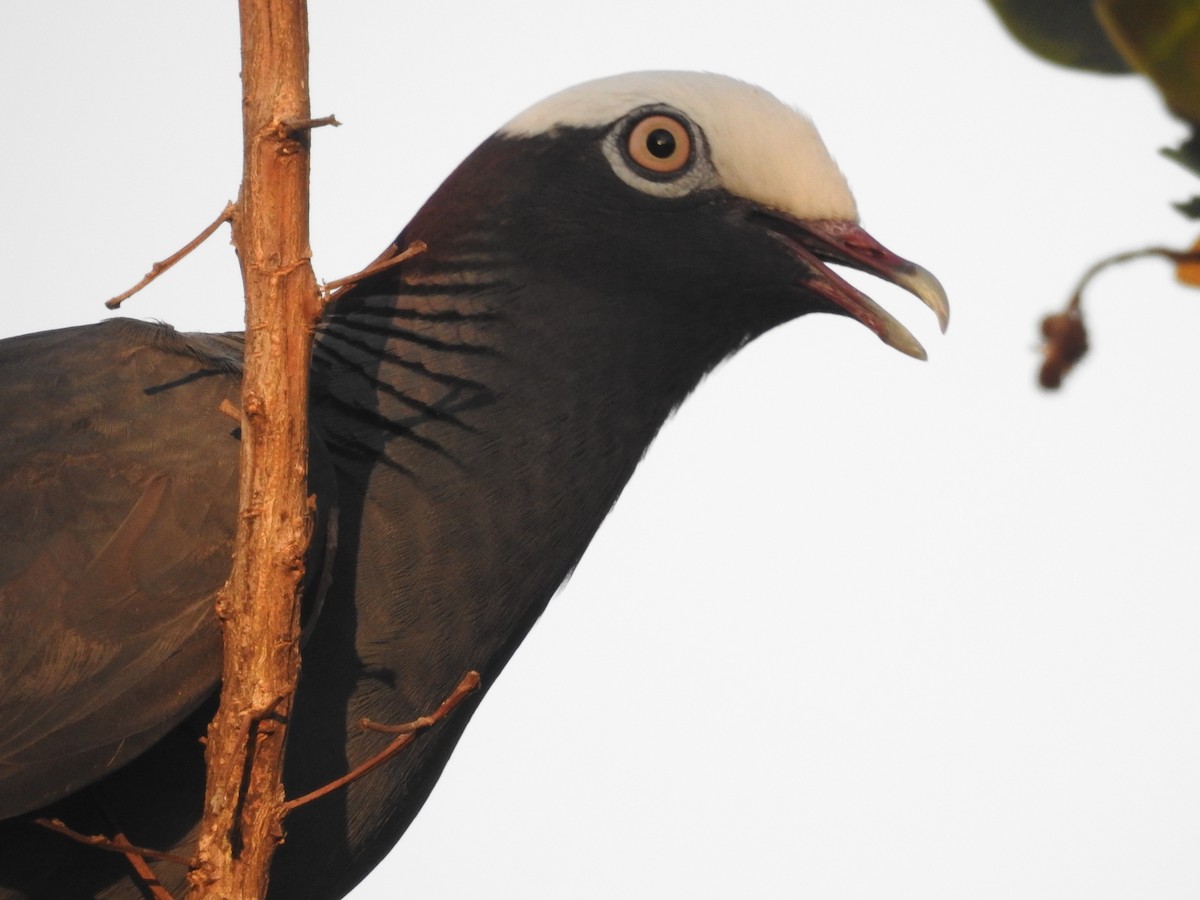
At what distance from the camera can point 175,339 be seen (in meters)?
4.77

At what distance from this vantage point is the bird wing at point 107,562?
399cm

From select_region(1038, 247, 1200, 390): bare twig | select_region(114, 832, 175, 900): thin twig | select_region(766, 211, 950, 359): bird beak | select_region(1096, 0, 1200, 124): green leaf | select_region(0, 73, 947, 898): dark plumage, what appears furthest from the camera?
select_region(766, 211, 950, 359): bird beak

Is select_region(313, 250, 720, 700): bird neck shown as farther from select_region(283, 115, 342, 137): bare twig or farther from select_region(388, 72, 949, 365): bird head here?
select_region(283, 115, 342, 137): bare twig

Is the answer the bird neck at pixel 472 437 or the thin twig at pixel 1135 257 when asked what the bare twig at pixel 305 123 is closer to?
the bird neck at pixel 472 437

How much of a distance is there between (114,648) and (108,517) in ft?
1.32

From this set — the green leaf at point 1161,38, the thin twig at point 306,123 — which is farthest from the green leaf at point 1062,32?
the thin twig at point 306,123

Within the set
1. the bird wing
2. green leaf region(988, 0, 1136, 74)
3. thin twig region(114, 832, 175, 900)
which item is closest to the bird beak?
the bird wing

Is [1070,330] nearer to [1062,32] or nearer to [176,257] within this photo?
[1062,32]

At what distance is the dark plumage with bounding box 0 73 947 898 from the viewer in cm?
410

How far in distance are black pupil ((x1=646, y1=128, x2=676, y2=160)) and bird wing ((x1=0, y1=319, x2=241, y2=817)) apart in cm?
159

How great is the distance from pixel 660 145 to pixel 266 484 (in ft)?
7.54

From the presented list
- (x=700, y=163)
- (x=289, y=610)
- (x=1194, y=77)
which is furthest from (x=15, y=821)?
(x=1194, y=77)

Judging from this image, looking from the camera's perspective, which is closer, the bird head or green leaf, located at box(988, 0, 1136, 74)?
green leaf, located at box(988, 0, 1136, 74)

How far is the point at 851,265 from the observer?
199 inches
